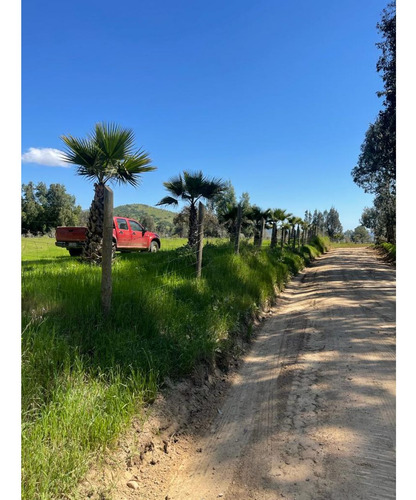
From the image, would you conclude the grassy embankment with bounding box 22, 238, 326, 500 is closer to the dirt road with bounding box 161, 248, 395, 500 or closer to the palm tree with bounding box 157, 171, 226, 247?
the dirt road with bounding box 161, 248, 395, 500

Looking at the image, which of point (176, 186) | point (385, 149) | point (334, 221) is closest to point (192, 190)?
point (176, 186)

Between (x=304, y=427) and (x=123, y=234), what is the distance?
12668 mm

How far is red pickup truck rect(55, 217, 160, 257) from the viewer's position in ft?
38.8

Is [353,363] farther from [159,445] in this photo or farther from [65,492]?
[65,492]

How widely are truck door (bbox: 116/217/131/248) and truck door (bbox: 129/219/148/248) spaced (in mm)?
300

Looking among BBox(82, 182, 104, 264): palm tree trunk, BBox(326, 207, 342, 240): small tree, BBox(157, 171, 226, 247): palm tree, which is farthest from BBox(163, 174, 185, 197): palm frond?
BBox(326, 207, 342, 240): small tree

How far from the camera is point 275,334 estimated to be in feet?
19.9

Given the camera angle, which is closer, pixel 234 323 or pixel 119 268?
pixel 234 323

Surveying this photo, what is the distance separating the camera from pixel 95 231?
8.46m

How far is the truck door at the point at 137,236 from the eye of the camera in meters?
15.1
